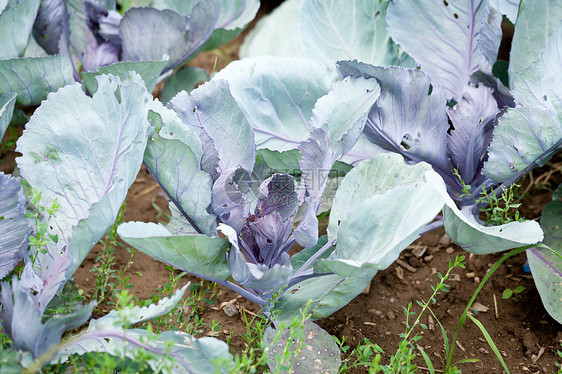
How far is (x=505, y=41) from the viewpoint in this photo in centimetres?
248

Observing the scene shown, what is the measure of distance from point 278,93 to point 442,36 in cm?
53

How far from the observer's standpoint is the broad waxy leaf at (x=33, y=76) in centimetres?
153

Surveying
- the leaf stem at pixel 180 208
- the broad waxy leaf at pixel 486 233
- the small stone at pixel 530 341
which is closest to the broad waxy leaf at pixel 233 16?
the leaf stem at pixel 180 208

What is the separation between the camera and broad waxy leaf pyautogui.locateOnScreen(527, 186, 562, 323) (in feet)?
4.57

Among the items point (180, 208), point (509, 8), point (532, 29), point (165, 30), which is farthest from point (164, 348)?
point (509, 8)

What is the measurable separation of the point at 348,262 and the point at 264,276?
0.17 m

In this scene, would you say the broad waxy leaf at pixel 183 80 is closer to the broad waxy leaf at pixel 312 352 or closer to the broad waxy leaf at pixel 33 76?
Result: the broad waxy leaf at pixel 33 76

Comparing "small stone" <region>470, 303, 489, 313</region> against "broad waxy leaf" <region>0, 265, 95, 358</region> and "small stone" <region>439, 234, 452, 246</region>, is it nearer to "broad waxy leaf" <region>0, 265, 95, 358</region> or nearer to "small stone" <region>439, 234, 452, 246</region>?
"small stone" <region>439, 234, 452, 246</region>

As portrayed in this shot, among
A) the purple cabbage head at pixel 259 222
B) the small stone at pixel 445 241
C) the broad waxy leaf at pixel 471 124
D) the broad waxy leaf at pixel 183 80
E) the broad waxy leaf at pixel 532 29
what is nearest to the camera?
the purple cabbage head at pixel 259 222

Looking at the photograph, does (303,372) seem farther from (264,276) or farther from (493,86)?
(493,86)

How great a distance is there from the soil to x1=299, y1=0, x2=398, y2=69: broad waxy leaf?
618 mm

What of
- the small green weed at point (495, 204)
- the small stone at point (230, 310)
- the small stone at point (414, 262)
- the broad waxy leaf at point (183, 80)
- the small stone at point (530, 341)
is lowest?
the small stone at point (530, 341)

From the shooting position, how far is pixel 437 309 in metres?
1.51

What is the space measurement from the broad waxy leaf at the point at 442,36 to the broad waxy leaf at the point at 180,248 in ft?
2.91
